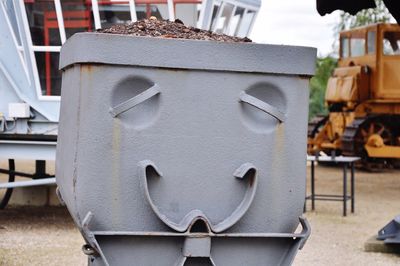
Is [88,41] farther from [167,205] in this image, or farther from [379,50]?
[379,50]

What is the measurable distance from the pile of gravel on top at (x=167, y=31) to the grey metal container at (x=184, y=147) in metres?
0.45

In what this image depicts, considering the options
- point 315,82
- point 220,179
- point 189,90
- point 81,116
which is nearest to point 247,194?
point 220,179

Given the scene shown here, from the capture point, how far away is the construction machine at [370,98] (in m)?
17.8

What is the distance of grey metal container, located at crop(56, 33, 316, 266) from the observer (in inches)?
153

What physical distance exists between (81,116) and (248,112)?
2.49 ft

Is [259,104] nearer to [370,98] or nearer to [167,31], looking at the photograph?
[167,31]

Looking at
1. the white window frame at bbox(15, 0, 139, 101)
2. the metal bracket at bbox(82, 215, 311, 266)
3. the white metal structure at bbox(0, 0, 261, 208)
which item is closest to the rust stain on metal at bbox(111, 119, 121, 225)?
the metal bracket at bbox(82, 215, 311, 266)

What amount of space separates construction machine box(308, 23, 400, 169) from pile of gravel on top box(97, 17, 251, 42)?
513 inches

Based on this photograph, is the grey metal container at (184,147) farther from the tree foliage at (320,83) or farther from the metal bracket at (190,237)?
the tree foliage at (320,83)

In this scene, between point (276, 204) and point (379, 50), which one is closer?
point (276, 204)

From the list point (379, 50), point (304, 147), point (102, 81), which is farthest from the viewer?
point (379, 50)

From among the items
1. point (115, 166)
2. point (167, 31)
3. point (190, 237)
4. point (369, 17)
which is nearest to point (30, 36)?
point (167, 31)

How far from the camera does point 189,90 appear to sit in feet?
13.0

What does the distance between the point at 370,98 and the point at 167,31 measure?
1448 cm
